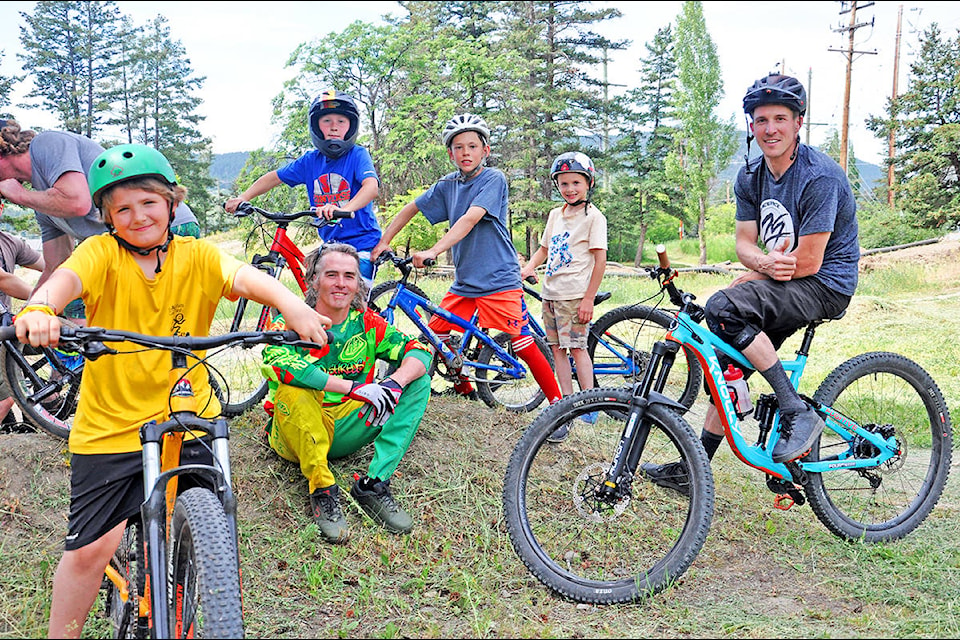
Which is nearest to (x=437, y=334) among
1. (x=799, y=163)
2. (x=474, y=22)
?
(x=799, y=163)

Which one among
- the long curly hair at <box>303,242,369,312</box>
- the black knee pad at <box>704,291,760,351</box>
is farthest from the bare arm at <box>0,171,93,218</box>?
the black knee pad at <box>704,291,760,351</box>

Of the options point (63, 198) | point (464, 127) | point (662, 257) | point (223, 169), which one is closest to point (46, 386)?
point (63, 198)

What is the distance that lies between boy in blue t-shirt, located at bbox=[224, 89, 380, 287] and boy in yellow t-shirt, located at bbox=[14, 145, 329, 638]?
251cm

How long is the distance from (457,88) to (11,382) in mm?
27821

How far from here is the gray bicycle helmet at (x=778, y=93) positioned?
3707mm

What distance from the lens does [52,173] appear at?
389 centimetres

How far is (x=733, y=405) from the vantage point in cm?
379

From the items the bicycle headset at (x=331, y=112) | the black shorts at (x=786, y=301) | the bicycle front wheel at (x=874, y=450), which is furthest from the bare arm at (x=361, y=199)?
the bicycle front wheel at (x=874, y=450)

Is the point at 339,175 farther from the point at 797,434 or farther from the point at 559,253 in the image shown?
the point at 797,434

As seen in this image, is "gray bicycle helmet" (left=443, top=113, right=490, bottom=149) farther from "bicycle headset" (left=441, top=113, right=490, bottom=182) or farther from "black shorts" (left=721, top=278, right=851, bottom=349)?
"black shorts" (left=721, top=278, right=851, bottom=349)

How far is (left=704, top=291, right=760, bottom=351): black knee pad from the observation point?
3.68 metres

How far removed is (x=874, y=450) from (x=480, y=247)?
2.77m

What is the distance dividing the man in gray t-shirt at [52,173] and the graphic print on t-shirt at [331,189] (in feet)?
5.20

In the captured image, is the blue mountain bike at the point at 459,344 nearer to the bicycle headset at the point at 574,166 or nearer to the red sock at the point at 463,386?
the red sock at the point at 463,386
